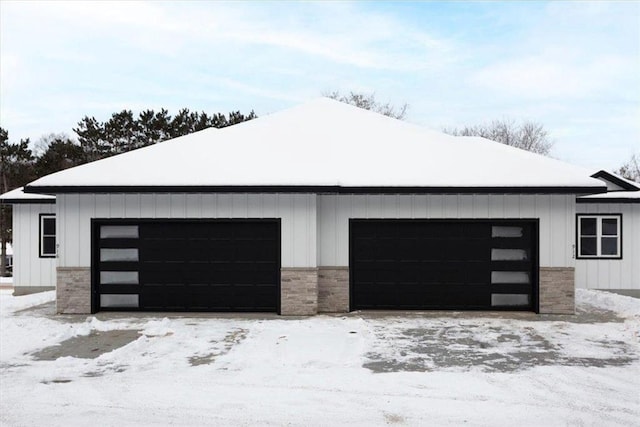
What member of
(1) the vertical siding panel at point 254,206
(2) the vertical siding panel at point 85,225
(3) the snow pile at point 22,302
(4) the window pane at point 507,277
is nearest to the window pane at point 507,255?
(4) the window pane at point 507,277

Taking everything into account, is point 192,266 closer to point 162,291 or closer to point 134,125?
point 162,291

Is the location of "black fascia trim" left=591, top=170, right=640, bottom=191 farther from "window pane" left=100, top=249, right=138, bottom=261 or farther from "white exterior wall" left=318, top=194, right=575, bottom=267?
"window pane" left=100, top=249, right=138, bottom=261

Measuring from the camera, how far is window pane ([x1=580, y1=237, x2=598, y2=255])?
18.0 meters

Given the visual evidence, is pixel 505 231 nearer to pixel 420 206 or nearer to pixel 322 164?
pixel 420 206

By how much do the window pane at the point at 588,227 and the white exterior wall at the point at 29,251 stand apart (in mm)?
17773

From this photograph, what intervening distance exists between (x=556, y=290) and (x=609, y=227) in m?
6.23

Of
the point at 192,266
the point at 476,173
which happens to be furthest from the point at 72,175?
the point at 476,173

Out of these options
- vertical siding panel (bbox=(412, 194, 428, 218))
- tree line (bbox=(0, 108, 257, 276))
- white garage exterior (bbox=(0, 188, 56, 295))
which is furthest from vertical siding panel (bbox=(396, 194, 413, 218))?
tree line (bbox=(0, 108, 257, 276))

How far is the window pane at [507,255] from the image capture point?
44.7 ft

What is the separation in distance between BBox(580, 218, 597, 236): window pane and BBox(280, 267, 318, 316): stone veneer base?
10283 mm

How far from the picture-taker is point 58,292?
13391 mm

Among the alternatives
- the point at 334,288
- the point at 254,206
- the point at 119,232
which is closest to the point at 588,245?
the point at 334,288

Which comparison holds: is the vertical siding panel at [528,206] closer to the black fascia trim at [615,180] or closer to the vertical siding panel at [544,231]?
the vertical siding panel at [544,231]

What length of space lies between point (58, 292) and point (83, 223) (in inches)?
72.7
